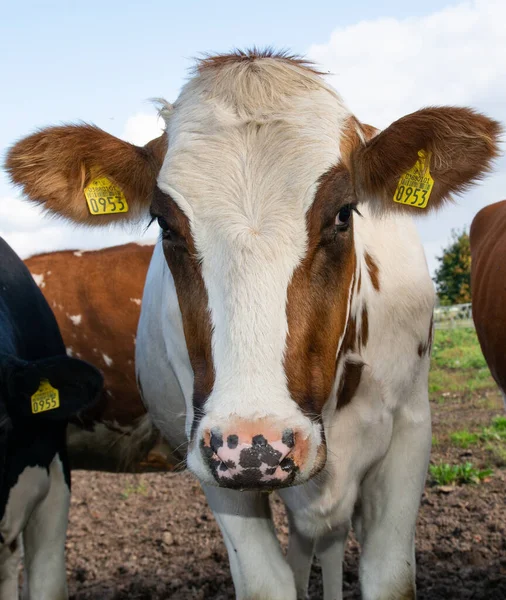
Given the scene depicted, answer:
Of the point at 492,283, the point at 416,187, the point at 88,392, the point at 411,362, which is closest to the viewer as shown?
the point at 416,187

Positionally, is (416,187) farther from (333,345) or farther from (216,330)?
(216,330)

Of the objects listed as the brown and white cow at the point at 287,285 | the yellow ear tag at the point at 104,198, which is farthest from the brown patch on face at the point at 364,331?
the yellow ear tag at the point at 104,198

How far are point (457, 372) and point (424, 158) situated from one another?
1277cm

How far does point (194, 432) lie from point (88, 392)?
1335 mm

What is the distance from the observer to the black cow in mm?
3904

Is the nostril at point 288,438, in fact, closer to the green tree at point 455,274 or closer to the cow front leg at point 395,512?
the cow front leg at point 395,512

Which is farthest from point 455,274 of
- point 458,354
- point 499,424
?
point 499,424

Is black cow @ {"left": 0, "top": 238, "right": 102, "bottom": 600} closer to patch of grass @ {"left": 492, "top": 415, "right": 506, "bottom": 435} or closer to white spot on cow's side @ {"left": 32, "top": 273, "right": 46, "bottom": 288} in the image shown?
white spot on cow's side @ {"left": 32, "top": 273, "right": 46, "bottom": 288}

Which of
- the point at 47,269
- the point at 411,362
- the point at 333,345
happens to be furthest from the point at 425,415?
the point at 47,269

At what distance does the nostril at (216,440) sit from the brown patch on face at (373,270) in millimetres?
1319

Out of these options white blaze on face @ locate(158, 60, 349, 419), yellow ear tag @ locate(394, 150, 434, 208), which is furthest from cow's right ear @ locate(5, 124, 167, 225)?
yellow ear tag @ locate(394, 150, 434, 208)

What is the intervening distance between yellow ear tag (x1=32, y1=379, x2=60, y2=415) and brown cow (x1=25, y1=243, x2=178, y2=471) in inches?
70.1

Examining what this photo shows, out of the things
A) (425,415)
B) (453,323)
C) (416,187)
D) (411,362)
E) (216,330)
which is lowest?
(453,323)

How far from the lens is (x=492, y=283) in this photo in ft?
18.3
